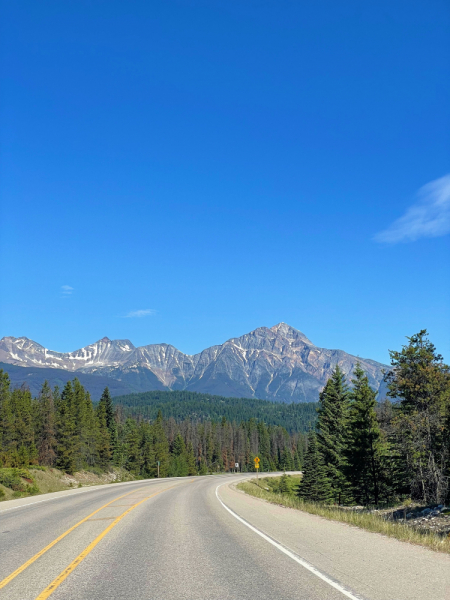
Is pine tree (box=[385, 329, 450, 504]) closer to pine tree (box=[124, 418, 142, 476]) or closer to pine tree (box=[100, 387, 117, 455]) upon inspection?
pine tree (box=[100, 387, 117, 455])

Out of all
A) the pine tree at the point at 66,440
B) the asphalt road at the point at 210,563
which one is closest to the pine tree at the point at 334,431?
the asphalt road at the point at 210,563

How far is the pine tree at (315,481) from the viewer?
45281 mm

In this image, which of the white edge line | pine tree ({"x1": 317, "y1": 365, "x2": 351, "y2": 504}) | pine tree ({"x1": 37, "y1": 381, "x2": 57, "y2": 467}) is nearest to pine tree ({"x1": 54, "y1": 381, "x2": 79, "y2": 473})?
pine tree ({"x1": 37, "y1": 381, "x2": 57, "y2": 467})

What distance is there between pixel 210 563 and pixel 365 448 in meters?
32.6

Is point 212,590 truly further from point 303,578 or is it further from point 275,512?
point 275,512

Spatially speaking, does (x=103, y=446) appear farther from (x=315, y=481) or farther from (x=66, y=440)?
(x=315, y=481)

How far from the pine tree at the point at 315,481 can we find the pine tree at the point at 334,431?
0.61 meters

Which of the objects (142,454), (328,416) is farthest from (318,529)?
(142,454)

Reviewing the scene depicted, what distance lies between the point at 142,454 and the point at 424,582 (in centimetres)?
9788

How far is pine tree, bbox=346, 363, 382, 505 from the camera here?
37125mm

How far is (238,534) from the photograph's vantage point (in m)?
11.4

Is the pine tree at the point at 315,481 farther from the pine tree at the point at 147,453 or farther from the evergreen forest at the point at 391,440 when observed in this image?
the pine tree at the point at 147,453

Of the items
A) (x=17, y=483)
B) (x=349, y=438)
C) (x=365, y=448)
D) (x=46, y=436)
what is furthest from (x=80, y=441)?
(x=365, y=448)

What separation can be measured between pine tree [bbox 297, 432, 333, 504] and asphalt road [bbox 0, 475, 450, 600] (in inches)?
1366
